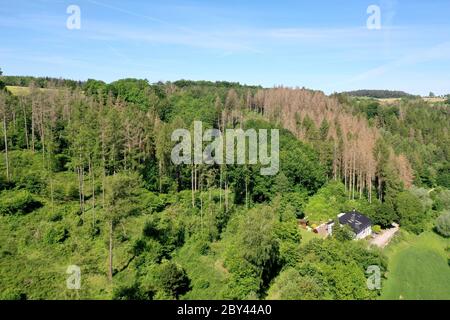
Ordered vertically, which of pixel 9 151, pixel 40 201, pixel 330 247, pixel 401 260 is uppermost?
pixel 9 151

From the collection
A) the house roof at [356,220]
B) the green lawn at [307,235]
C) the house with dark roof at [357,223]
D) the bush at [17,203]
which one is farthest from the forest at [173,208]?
the house roof at [356,220]

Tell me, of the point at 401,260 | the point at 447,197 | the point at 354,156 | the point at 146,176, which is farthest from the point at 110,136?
the point at 447,197

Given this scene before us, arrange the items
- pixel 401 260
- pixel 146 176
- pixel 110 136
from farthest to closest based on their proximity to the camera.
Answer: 1. pixel 146 176
2. pixel 401 260
3. pixel 110 136

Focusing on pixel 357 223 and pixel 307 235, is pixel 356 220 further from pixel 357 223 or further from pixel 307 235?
pixel 307 235

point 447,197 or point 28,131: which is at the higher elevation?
point 28,131

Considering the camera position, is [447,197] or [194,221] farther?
[447,197]

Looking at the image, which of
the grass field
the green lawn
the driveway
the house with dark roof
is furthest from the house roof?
the green lawn

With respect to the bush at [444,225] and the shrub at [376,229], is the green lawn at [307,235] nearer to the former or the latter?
the shrub at [376,229]

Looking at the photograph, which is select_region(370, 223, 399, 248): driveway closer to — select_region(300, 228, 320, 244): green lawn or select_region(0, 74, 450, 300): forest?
select_region(0, 74, 450, 300): forest

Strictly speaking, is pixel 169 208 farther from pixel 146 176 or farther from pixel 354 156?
pixel 354 156
